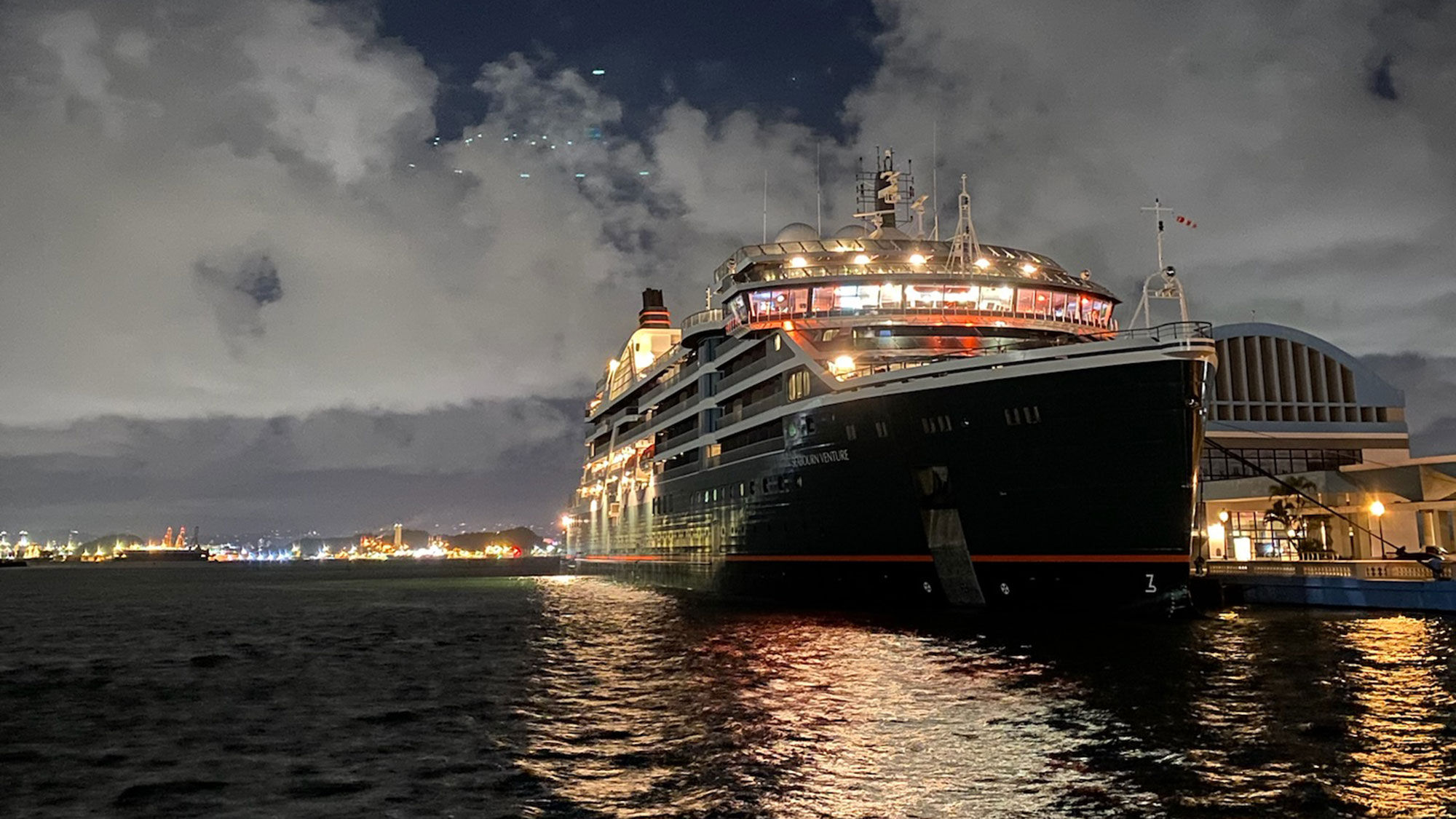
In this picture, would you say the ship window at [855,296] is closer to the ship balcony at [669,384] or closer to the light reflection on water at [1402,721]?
the ship balcony at [669,384]

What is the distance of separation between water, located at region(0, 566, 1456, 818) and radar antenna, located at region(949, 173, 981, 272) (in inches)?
645

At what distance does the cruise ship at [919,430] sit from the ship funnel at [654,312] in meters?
14.3

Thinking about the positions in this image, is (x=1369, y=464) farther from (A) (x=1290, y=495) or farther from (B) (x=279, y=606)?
(B) (x=279, y=606)

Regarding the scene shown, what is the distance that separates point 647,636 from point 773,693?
1476cm

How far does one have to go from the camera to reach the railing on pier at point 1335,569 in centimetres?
4359

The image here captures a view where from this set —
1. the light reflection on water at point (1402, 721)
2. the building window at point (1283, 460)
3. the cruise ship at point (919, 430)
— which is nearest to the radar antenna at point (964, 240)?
the cruise ship at point (919, 430)

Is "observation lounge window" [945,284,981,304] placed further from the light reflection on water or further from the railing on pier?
the light reflection on water

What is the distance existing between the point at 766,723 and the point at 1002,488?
17743mm

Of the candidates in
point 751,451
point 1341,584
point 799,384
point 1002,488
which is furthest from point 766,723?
point 1341,584

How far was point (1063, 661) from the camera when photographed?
27422 millimetres

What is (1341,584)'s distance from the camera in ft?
146

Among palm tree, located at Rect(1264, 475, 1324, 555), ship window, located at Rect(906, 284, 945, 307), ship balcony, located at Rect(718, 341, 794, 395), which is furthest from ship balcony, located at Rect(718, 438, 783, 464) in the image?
palm tree, located at Rect(1264, 475, 1324, 555)

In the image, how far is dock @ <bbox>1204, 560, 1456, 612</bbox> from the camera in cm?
4084

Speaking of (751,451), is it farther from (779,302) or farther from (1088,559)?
(1088,559)
